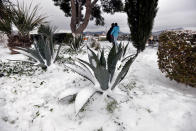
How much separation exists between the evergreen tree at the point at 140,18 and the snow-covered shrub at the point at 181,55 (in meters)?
4.20

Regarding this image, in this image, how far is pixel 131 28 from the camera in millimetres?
6594

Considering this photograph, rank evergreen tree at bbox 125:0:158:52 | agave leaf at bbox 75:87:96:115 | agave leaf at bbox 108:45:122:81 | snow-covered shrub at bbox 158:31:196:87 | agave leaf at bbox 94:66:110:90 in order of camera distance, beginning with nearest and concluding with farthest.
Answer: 1. agave leaf at bbox 75:87:96:115
2. agave leaf at bbox 94:66:110:90
3. agave leaf at bbox 108:45:122:81
4. snow-covered shrub at bbox 158:31:196:87
5. evergreen tree at bbox 125:0:158:52

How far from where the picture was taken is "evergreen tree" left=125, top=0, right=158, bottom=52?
589 centimetres

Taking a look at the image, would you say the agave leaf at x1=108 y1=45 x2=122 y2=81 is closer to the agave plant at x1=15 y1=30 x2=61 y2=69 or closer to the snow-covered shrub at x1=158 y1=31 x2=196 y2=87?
the snow-covered shrub at x1=158 y1=31 x2=196 y2=87

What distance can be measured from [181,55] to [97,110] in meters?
1.76

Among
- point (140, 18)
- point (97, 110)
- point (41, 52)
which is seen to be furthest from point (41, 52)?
point (140, 18)

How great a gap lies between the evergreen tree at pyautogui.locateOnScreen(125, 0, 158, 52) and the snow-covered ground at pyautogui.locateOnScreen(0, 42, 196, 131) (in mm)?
4765

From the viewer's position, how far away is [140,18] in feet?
19.9

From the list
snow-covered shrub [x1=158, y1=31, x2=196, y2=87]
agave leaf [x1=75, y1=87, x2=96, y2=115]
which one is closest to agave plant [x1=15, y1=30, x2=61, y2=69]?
agave leaf [x1=75, y1=87, x2=96, y2=115]

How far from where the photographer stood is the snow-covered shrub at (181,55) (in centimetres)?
186

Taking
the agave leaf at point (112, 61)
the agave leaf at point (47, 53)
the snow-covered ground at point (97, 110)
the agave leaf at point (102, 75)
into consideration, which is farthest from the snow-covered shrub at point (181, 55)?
the agave leaf at point (47, 53)

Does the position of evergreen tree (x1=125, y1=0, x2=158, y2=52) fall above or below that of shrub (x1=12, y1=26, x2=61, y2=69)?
above

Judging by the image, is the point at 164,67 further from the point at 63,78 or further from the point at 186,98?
the point at 63,78

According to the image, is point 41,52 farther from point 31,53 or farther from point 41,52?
point 31,53
